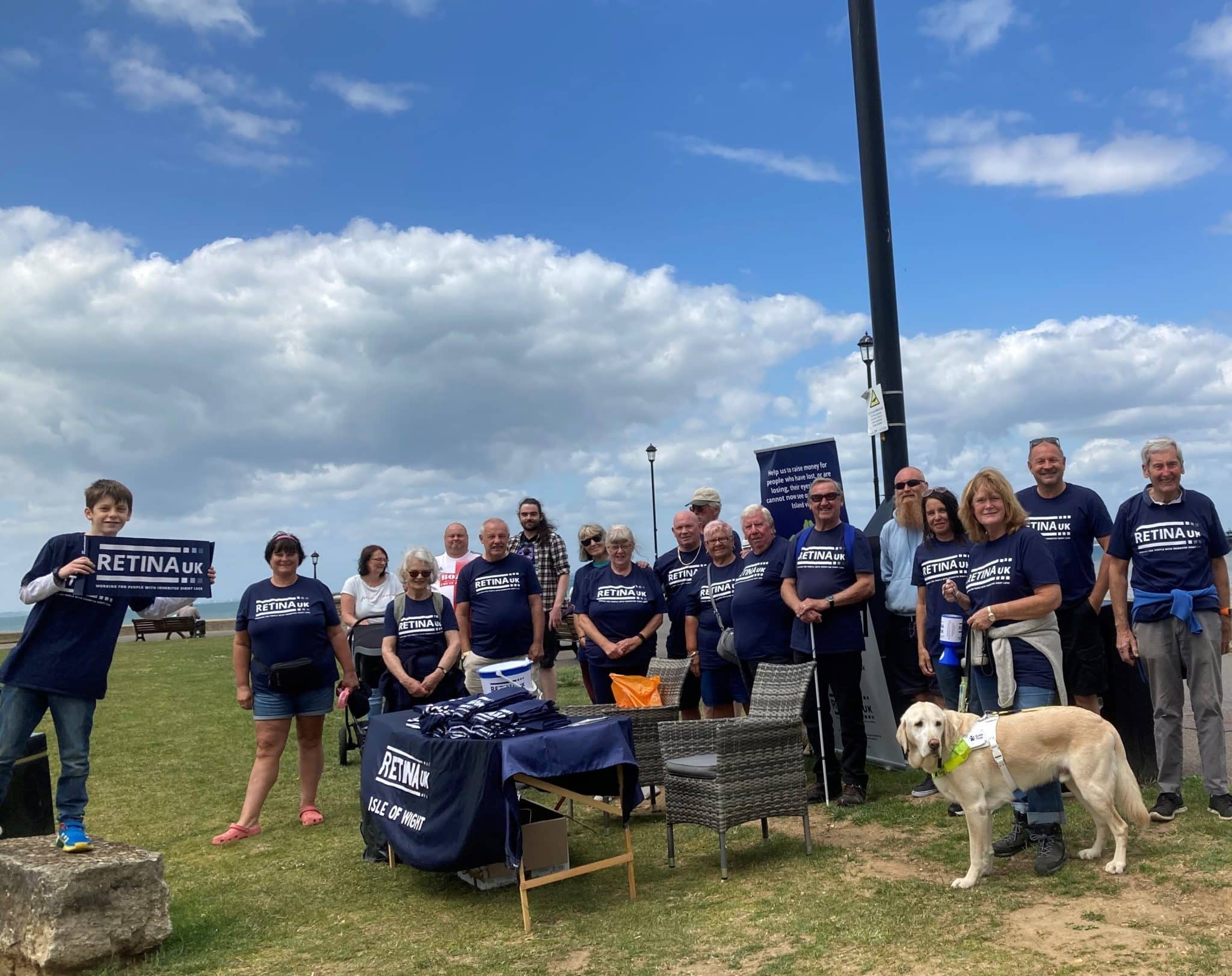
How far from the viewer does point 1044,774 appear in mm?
4785

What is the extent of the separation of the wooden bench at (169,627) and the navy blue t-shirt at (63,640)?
32.8m

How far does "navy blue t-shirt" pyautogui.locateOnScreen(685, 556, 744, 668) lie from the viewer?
7.24m

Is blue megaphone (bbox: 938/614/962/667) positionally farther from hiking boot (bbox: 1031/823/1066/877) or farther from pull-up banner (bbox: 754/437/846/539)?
pull-up banner (bbox: 754/437/846/539)

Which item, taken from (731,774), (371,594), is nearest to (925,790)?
(731,774)

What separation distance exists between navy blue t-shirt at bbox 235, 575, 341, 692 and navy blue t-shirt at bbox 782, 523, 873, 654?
2.95m

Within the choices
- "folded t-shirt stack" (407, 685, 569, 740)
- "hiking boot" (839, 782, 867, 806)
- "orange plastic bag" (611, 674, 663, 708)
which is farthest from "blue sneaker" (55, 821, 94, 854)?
"hiking boot" (839, 782, 867, 806)

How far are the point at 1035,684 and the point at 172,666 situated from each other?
2052 centimetres

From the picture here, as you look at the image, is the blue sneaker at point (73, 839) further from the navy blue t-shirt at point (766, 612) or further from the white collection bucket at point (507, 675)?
the navy blue t-shirt at point (766, 612)

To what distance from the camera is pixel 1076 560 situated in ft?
19.7

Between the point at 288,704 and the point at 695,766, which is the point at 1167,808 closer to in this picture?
the point at 695,766

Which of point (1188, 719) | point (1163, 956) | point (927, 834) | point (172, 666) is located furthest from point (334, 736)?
point (172, 666)

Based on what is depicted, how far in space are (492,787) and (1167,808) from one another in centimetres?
357

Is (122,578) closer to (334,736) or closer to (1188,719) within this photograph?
(334,736)

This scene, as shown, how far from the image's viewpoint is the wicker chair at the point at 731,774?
5.31 metres
